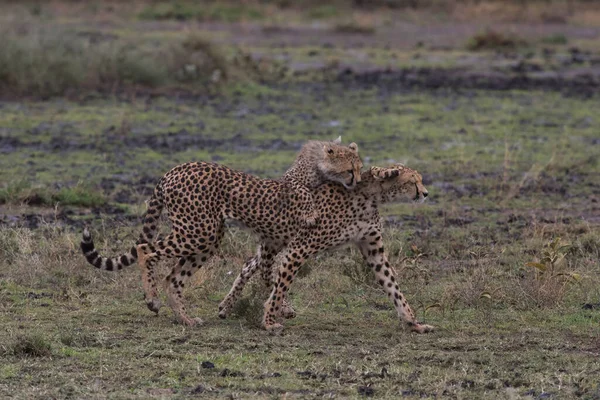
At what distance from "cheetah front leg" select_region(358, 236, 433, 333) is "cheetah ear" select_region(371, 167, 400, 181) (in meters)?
0.34

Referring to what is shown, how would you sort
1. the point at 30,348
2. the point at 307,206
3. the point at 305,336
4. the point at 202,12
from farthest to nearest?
the point at 202,12 → the point at 307,206 → the point at 305,336 → the point at 30,348

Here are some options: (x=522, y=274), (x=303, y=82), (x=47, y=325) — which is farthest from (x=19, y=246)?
(x=303, y=82)

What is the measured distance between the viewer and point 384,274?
7.75 meters

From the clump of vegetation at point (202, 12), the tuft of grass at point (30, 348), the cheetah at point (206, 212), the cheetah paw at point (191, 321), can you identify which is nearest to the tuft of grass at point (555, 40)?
the clump of vegetation at point (202, 12)

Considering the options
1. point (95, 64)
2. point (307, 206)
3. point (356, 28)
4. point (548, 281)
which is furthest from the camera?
point (356, 28)

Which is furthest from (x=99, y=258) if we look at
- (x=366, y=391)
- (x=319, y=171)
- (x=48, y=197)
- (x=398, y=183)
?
(x=48, y=197)

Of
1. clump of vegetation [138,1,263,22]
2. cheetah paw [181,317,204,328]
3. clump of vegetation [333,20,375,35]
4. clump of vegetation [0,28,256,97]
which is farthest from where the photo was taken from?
clump of vegetation [138,1,263,22]

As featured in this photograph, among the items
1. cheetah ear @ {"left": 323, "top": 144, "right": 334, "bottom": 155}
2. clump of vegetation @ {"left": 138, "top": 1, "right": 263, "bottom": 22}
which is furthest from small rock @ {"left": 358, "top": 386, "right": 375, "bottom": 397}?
clump of vegetation @ {"left": 138, "top": 1, "right": 263, "bottom": 22}

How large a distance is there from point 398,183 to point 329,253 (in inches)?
83.5

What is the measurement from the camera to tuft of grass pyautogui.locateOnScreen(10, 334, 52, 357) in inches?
267

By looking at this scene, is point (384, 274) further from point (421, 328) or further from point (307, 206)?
point (307, 206)

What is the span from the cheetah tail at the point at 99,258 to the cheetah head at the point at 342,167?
1350mm

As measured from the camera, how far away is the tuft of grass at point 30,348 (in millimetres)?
6777

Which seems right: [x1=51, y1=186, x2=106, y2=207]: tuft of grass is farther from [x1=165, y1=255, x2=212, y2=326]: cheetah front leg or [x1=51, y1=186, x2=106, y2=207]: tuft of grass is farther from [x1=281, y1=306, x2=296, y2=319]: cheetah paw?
[x1=281, y1=306, x2=296, y2=319]: cheetah paw
